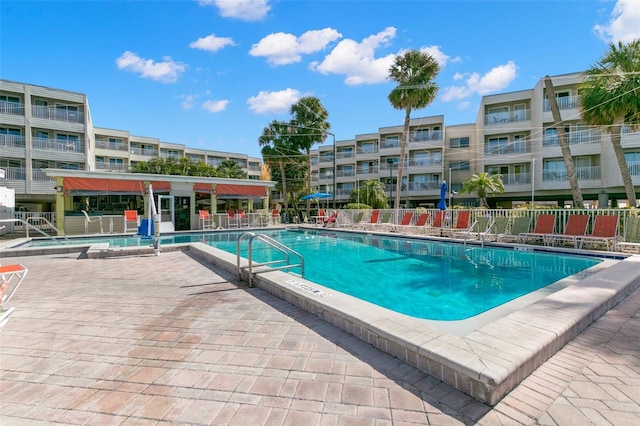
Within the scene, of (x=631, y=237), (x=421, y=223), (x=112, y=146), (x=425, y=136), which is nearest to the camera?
(x=631, y=237)

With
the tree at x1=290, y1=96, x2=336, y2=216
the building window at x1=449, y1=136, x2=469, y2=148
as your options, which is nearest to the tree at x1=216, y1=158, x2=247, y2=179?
the tree at x1=290, y1=96, x2=336, y2=216

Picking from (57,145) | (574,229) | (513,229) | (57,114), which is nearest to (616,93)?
(574,229)

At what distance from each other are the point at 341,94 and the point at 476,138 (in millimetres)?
16179

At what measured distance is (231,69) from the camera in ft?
53.3

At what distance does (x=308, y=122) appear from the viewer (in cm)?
2834

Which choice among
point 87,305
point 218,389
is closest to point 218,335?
point 218,389

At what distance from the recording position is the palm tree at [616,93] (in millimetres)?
11656

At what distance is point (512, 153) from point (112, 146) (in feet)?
140

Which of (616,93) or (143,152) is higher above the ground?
(143,152)

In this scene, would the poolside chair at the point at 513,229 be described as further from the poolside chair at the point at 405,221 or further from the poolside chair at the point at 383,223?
the poolside chair at the point at 383,223

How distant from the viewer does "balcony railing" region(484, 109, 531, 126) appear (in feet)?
88.1

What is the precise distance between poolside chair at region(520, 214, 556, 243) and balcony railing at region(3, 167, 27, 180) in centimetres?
3226

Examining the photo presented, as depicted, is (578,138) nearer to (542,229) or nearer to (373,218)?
(373,218)

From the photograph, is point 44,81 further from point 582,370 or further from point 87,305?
point 582,370
